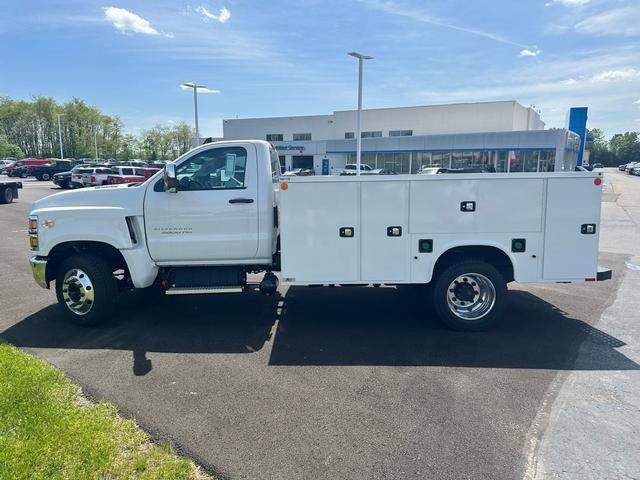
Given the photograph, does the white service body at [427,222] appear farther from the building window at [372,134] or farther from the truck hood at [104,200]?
the building window at [372,134]

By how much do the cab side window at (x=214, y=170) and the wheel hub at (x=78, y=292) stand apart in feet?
5.71

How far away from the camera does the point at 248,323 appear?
244 inches

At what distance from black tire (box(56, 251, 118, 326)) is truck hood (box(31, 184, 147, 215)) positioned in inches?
26.5

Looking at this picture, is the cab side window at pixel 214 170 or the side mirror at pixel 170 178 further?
the cab side window at pixel 214 170

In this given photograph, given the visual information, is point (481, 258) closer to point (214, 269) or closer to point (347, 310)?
point (347, 310)

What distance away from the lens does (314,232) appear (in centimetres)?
557

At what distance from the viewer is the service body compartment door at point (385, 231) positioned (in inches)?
217

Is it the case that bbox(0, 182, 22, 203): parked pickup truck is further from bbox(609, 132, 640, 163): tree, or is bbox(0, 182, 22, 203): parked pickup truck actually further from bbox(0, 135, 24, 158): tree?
bbox(609, 132, 640, 163): tree

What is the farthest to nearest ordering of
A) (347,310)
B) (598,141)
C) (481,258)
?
(598,141), (347,310), (481,258)

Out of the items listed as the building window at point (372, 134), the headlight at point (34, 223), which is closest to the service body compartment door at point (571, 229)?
the headlight at point (34, 223)

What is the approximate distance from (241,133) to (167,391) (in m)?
71.0

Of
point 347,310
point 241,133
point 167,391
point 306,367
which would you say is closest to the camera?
point 167,391

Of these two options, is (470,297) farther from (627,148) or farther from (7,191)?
(627,148)

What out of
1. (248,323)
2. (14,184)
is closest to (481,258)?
(248,323)
